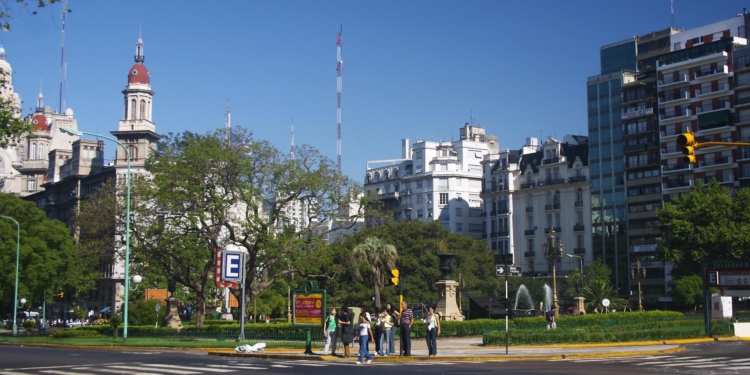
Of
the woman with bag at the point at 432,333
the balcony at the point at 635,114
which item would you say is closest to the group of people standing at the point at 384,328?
the woman with bag at the point at 432,333

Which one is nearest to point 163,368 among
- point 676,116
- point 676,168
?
point 676,168

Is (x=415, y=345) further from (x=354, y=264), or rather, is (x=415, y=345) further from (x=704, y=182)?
(x=704, y=182)

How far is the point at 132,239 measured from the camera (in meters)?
52.8

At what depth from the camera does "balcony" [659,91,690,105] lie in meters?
91.4

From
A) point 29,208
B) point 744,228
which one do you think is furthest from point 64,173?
point 744,228

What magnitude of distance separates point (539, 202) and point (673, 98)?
21.8m

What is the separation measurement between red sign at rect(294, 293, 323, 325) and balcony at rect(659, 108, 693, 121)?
229 feet

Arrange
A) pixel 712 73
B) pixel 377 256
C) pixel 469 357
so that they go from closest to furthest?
pixel 469 357, pixel 377 256, pixel 712 73

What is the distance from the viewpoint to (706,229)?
7125 cm

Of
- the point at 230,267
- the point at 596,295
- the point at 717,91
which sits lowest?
the point at 596,295

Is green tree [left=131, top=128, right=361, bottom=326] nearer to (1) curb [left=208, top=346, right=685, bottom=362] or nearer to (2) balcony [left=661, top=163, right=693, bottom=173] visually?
(1) curb [left=208, top=346, right=685, bottom=362]

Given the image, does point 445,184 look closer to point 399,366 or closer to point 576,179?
point 576,179

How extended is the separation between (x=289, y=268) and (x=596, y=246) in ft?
185

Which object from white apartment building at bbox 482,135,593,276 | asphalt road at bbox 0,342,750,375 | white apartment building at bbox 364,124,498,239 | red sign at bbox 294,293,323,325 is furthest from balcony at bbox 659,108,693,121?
red sign at bbox 294,293,323,325
